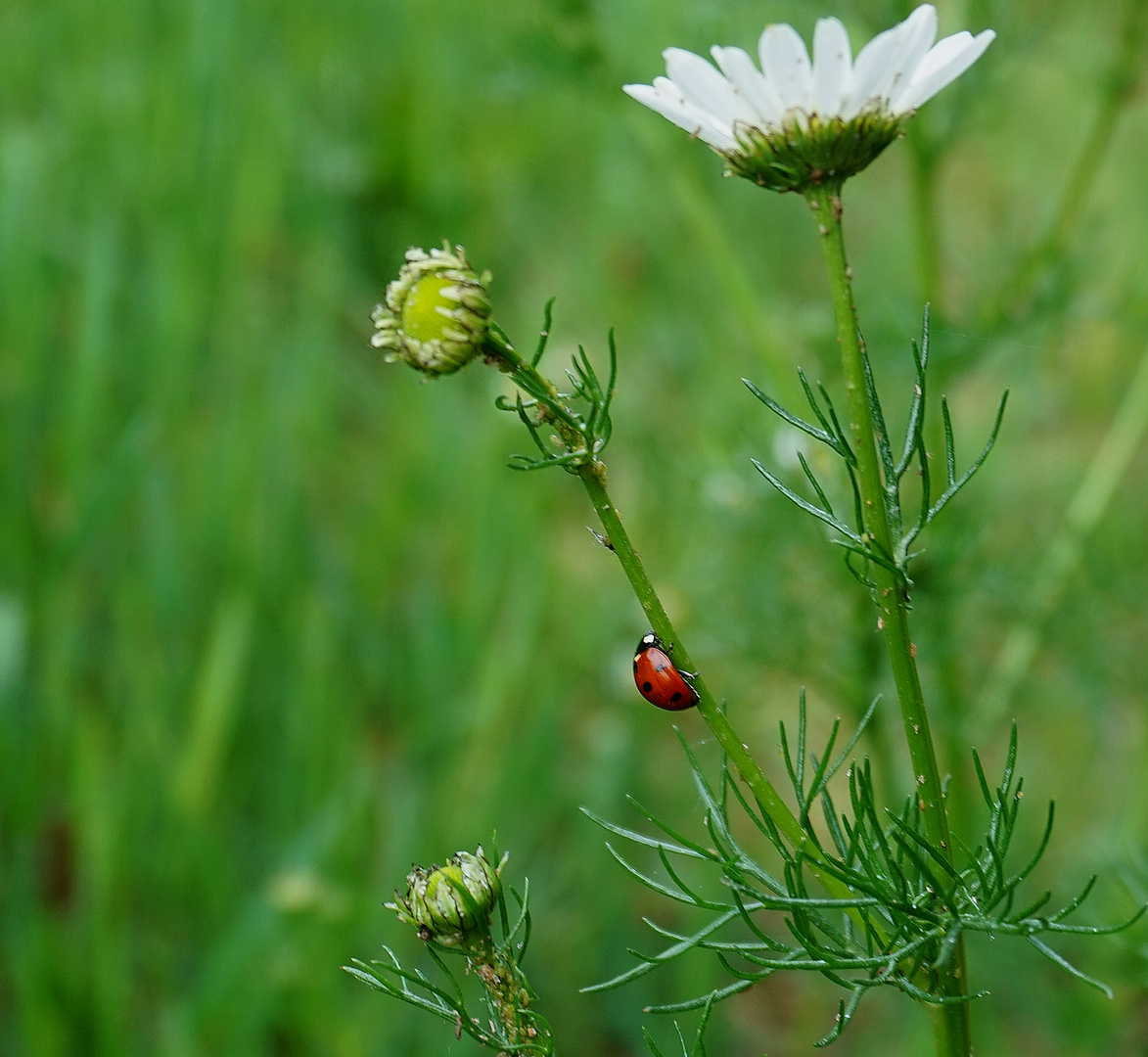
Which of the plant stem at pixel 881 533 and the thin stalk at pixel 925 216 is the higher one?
the thin stalk at pixel 925 216

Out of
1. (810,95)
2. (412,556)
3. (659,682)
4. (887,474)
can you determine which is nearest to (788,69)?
(810,95)

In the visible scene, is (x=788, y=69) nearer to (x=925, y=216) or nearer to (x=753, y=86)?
(x=753, y=86)

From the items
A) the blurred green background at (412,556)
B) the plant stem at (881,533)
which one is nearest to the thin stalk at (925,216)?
the blurred green background at (412,556)

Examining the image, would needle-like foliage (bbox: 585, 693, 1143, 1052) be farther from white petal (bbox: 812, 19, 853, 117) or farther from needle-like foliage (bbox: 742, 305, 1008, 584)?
white petal (bbox: 812, 19, 853, 117)

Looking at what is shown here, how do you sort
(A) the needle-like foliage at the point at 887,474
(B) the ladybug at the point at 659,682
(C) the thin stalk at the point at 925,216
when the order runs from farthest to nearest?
(C) the thin stalk at the point at 925,216, (B) the ladybug at the point at 659,682, (A) the needle-like foliage at the point at 887,474

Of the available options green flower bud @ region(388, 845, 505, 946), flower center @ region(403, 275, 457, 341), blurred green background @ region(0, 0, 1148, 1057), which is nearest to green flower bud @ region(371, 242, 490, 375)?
flower center @ region(403, 275, 457, 341)

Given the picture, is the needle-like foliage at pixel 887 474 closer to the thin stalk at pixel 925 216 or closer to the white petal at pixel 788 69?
the white petal at pixel 788 69

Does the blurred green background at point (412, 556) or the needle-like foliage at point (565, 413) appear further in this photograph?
the blurred green background at point (412, 556)
